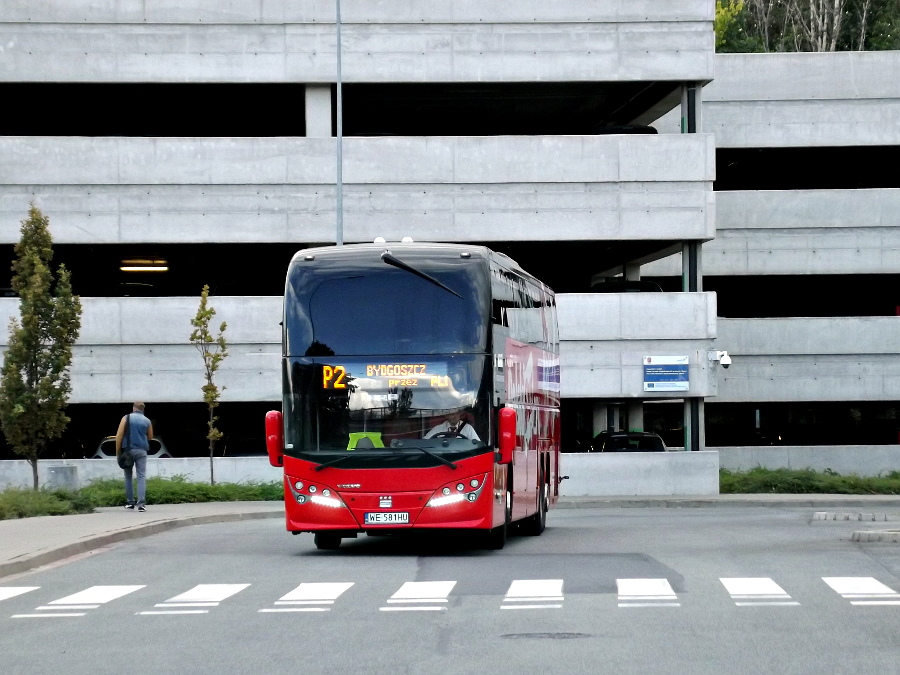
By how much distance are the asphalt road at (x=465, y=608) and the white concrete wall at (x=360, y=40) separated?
1981cm

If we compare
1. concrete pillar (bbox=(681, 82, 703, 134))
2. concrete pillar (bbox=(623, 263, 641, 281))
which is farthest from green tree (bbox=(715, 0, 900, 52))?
concrete pillar (bbox=(681, 82, 703, 134))

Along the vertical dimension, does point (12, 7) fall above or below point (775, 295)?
above

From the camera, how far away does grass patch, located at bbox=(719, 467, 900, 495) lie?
127ft

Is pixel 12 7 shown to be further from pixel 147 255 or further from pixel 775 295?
pixel 775 295

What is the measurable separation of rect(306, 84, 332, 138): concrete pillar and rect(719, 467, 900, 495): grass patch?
543 inches

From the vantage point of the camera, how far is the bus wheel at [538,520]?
24.3m

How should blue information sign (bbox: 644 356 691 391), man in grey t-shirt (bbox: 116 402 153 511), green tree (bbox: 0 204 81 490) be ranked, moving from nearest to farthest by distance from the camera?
man in grey t-shirt (bbox: 116 402 153 511)
green tree (bbox: 0 204 81 490)
blue information sign (bbox: 644 356 691 391)

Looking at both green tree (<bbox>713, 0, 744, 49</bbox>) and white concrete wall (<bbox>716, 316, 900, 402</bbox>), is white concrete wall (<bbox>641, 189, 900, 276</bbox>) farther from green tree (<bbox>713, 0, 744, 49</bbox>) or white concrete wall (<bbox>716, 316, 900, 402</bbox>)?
green tree (<bbox>713, 0, 744, 49</bbox>)

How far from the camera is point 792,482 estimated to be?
39.1 metres

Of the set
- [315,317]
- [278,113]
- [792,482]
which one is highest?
[278,113]

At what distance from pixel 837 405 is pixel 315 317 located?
33027 mm

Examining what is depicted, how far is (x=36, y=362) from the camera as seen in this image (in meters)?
30.0

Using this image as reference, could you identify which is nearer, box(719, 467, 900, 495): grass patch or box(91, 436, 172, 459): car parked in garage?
box(719, 467, 900, 495): grass patch

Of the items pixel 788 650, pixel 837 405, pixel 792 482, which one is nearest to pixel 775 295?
pixel 837 405
